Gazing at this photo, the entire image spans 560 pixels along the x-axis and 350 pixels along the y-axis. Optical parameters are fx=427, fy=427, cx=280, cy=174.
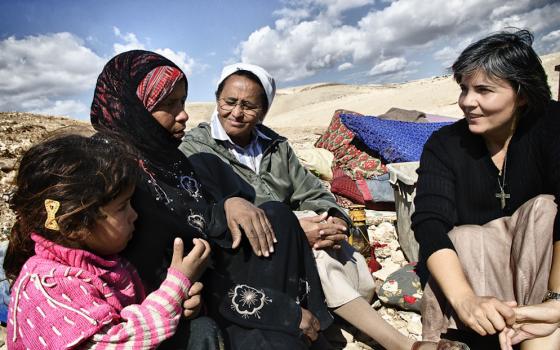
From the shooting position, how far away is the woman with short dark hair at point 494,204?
183 cm

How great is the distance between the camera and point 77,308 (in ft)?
4.11

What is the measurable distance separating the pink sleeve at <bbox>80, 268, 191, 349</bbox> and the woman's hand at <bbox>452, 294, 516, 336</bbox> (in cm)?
115

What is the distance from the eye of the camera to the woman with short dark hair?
1.83 m

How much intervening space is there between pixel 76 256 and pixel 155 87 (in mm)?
922

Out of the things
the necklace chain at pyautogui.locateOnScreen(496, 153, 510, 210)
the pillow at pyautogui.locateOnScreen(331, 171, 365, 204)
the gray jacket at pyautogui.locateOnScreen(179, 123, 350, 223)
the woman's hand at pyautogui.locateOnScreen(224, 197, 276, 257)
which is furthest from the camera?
the pillow at pyautogui.locateOnScreen(331, 171, 365, 204)

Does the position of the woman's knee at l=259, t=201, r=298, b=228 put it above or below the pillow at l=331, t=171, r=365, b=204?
above

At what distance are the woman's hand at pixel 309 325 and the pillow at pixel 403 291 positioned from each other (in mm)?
819

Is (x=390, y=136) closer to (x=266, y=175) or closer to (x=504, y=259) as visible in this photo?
(x=266, y=175)

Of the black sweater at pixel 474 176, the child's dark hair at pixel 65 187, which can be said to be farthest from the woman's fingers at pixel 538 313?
the child's dark hair at pixel 65 187

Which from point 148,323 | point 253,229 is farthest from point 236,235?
point 148,323

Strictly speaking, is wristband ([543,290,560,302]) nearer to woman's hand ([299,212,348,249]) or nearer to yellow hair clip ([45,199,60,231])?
woman's hand ([299,212,348,249])

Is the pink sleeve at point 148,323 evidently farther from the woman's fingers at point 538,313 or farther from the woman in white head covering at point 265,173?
the woman's fingers at point 538,313

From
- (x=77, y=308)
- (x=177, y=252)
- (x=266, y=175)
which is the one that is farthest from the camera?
(x=266, y=175)

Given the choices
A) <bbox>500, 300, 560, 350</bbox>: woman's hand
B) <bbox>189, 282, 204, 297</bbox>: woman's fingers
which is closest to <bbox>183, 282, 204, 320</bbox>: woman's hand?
<bbox>189, 282, 204, 297</bbox>: woman's fingers
